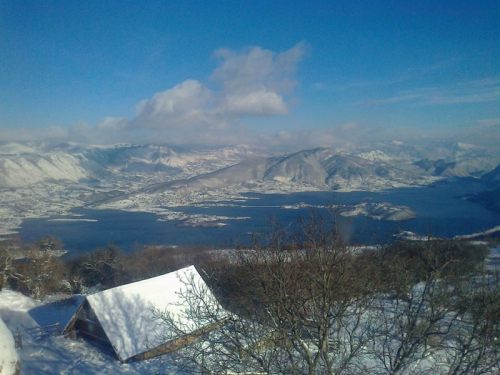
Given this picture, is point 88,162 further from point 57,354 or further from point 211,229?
point 57,354

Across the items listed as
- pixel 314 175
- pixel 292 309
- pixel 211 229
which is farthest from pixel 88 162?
pixel 292 309

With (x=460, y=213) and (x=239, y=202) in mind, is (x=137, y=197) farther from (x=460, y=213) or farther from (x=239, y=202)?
Answer: (x=460, y=213)

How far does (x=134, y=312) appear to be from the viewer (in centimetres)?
510

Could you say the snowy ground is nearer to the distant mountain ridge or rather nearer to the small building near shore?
the small building near shore

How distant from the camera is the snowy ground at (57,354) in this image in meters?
4.12

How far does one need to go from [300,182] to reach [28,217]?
96.7 ft

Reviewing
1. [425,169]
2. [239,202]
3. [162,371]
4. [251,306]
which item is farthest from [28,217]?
[425,169]

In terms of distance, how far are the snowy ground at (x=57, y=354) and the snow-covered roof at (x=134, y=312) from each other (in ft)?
0.83

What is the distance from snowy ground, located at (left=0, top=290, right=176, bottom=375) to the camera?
4125 mm

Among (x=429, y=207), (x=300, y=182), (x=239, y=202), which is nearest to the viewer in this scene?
(x=429, y=207)

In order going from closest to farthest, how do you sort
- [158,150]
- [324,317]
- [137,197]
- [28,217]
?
1. [324,317]
2. [28,217]
3. [137,197]
4. [158,150]

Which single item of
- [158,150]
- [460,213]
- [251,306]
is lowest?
[460,213]

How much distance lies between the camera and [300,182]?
42.0 meters

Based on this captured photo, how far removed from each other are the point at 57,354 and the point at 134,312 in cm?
108
